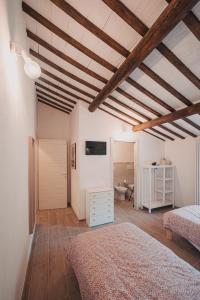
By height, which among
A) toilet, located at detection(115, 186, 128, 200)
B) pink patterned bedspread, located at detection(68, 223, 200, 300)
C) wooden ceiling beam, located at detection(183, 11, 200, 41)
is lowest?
toilet, located at detection(115, 186, 128, 200)

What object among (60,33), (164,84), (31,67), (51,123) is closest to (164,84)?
(164,84)

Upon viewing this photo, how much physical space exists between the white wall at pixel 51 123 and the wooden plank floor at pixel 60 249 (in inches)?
93.9

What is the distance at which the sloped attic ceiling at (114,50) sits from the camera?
1.66 meters

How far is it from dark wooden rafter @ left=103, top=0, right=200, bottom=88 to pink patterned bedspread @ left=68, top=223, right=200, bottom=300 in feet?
7.46

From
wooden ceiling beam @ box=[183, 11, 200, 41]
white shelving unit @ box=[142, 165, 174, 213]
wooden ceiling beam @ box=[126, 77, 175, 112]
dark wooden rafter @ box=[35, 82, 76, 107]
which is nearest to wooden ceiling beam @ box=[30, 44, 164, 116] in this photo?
Result: wooden ceiling beam @ box=[126, 77, 175, 112]

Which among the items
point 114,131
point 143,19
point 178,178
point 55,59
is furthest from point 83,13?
point 178,178

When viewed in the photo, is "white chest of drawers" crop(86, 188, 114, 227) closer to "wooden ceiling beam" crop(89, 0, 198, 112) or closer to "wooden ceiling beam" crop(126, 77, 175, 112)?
"wooden ceiling beam" crop(126, 77, 175, 112)

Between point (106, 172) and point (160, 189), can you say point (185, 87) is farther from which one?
point (160, 189)

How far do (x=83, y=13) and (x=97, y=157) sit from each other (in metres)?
2.90

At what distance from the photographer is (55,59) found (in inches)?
104

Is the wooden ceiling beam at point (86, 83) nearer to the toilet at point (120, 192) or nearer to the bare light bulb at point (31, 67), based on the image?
the bare light bulb at point (31, 67)

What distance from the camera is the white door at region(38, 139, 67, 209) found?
15.5 ft

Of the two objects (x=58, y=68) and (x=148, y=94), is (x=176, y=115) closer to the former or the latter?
(x=148, y=94)

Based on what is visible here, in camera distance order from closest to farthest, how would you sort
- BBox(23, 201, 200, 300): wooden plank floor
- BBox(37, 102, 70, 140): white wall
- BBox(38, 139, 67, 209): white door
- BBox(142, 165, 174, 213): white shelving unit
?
BBox(23, 201, 200, 300): wooden plank floor < BBox(142, 165, 174, 213): white shelving unit < BBox(38, 139, 67, 209): white door < BBox(37, 102, 70, 140): white wall
